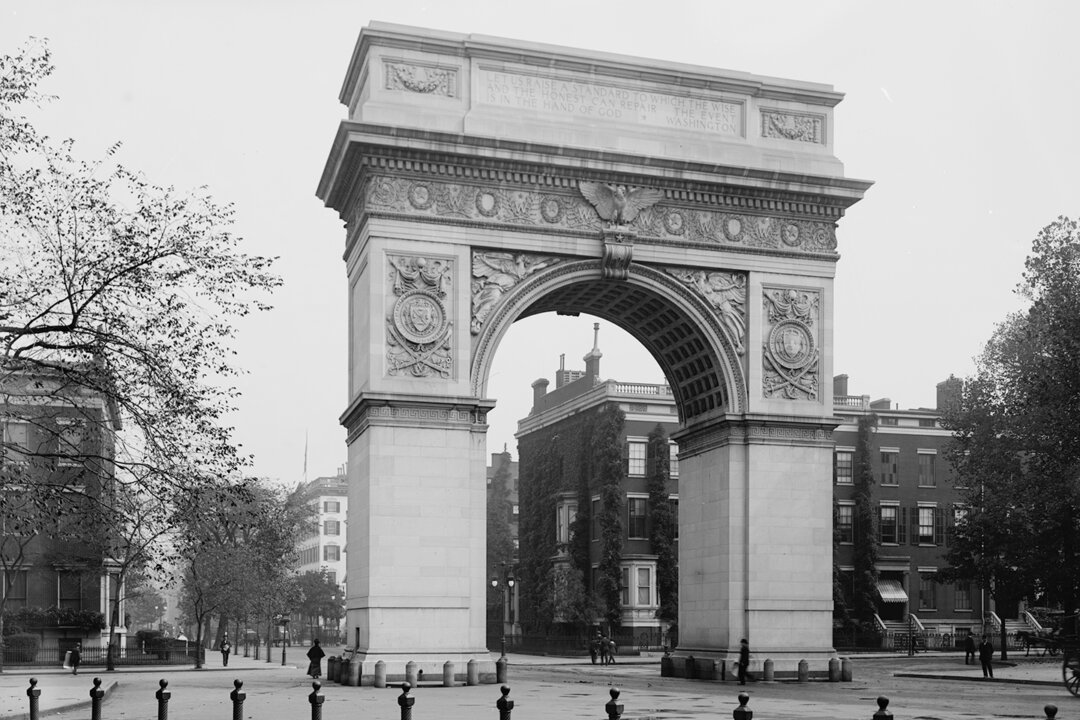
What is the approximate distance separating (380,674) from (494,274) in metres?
10.9

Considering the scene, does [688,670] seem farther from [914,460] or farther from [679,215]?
[914,460]

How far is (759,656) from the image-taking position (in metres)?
38.5

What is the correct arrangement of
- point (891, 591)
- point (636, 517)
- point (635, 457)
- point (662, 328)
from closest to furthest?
1. point (662, 328)
2. point (636, 517)
3. point (635, 457)
4. point (891, 591)

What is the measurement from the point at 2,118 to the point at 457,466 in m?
18.1

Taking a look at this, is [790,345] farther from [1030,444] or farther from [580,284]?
[1030,444]

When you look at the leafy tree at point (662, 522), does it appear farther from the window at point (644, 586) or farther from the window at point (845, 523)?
the window at point (845, 523)

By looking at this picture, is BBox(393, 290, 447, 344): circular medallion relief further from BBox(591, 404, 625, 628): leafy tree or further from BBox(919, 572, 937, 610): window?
BBox(919, 572, 937, 610): window

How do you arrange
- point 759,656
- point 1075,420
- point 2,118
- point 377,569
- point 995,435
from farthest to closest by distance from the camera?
point 995,435
point 1075,420
point 759,656
point 377,569
point 2,118

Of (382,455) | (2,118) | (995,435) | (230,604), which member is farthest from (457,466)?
(230,604)

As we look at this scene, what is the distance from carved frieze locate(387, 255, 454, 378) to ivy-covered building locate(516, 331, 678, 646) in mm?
37088

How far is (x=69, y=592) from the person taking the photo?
6569 cm

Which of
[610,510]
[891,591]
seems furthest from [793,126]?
[891,591]

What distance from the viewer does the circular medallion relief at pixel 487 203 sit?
Answer: 38.0 metres

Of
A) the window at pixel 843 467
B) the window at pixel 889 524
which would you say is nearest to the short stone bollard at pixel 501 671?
the window at pixel 843 467
